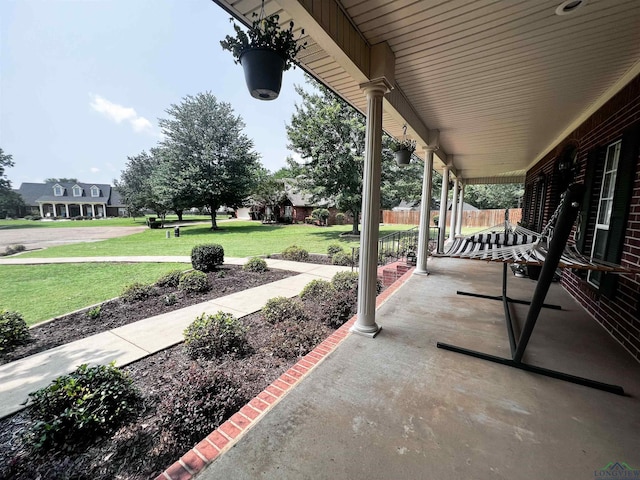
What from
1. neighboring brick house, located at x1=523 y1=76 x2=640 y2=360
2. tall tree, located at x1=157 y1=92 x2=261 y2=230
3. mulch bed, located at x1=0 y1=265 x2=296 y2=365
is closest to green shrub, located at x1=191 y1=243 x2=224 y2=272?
mulch bed, located at x1=0 y1=265 x2=296 y2=365

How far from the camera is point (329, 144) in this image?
1319 cm

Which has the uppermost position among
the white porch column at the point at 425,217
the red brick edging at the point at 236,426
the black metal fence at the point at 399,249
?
the white porch column at the point at 425,217

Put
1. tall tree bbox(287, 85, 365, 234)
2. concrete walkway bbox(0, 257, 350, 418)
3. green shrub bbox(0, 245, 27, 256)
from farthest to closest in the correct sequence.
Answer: tall tree bbox(287, 85, 365, 234), green shrub bbox(0, 245, 27, 256), concrete walkway bbox(0, 257, 350, 418)

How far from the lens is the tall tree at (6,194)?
27.6 m

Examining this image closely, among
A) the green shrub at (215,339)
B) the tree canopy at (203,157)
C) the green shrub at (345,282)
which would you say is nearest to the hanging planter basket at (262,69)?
the green shrub at (215,339)

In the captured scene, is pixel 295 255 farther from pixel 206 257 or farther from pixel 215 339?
pixel 215 339

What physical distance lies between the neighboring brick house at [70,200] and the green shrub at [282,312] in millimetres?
50426

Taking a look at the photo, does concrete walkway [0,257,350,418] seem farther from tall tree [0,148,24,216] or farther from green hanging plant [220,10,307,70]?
tall tree [0,148,24,216]

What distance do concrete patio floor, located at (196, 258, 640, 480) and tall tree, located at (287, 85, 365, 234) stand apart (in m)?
11.0

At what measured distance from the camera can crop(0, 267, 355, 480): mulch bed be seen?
1.70 m

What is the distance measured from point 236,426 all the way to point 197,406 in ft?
1.74

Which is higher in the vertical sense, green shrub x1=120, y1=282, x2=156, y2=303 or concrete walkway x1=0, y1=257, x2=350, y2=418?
green shrub x1=120, y1=282, x2=156, y2=303

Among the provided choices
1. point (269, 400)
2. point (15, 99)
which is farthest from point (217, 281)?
point (269, 400)

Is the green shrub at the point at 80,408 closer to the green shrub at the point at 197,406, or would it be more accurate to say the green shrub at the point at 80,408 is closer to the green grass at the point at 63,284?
the green shrub at the point at 197,406
